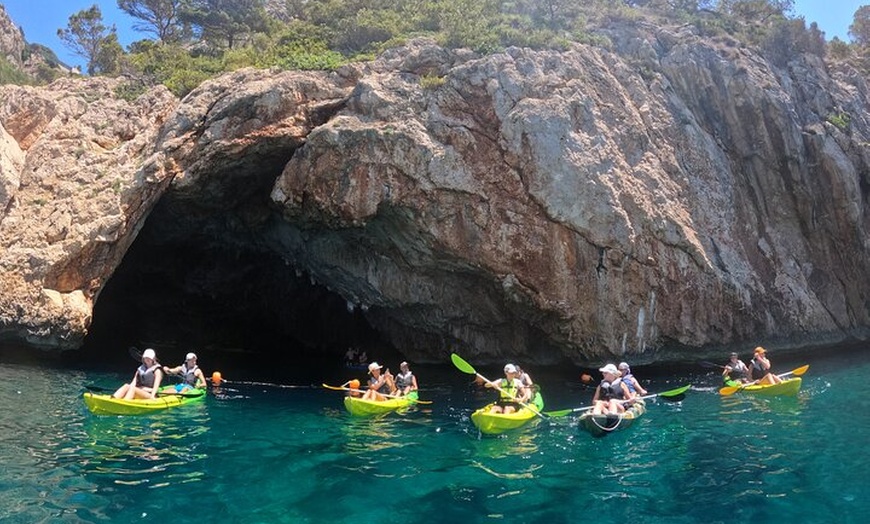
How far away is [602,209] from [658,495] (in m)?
11.2

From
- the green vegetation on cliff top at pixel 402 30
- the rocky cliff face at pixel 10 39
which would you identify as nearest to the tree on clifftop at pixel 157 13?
the green vegetation on cliff top at pixel 402 30

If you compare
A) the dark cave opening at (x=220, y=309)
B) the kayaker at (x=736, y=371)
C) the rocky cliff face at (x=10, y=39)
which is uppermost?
the rocky cliff face at (x=10, y=39)

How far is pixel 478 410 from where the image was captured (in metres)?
13.5

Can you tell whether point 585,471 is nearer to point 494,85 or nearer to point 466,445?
point 466,445

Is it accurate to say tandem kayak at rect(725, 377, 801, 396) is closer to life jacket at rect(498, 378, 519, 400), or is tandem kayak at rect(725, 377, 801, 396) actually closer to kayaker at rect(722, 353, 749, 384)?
kayaker at rect(722, 353, 749, 384)

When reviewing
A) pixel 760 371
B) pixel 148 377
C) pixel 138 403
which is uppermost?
pixel 148 377

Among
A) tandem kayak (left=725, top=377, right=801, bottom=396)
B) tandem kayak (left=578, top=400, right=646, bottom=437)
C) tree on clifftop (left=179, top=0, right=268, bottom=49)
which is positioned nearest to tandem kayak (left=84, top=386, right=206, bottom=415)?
tandem kayak (left=578, top=400, right=646, bottom=437)

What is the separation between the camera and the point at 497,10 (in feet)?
82.7

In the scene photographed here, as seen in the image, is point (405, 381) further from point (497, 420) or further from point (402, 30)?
point (402, 30)

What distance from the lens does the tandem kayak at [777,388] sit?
1689 cm

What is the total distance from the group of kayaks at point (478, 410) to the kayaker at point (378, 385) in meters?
0.30

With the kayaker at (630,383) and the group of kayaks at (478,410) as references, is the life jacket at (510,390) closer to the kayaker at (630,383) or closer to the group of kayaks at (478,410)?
the group of kayaks at (478,410)

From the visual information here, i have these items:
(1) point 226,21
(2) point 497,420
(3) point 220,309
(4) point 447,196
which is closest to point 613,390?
(2) point 497,420

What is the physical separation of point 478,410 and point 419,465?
124 inches
